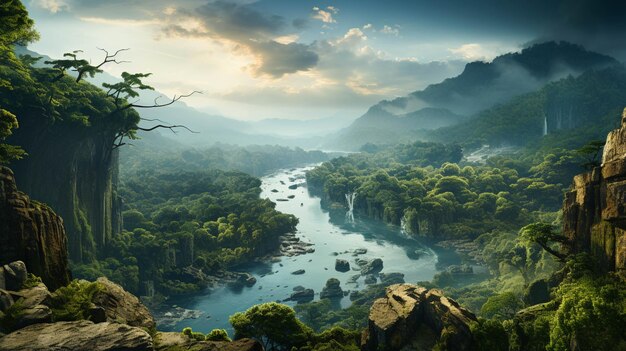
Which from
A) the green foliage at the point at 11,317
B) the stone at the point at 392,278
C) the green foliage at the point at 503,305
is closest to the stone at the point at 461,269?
the stone at the point at 392,278

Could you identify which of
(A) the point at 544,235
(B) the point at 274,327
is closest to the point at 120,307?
(B) the point at 274,327

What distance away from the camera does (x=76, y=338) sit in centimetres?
1647

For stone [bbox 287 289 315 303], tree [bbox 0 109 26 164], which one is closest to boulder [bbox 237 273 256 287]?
stone [bbox 287 289 315 303]

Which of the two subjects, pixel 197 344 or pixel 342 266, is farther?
pixel 342 266

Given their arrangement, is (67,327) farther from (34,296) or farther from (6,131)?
(6,131)

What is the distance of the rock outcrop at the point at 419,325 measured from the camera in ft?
99.8

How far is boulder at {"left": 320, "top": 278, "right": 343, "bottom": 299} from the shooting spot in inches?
2955

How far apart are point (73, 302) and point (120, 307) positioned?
447cm

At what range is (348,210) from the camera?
155500 millimetres

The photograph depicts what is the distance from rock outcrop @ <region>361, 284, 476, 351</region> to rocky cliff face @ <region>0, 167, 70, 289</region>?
948 inches

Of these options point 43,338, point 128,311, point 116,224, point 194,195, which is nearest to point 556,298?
point 128,311

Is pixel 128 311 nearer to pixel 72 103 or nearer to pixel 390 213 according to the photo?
pixel 72 103

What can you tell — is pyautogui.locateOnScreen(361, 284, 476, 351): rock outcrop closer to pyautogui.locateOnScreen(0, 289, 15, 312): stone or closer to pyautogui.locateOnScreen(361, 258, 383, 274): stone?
pyautogui.locateOnScreen(0, 289, 15, 312): stone

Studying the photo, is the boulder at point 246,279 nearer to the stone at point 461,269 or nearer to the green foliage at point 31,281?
the stone at point 461,269
